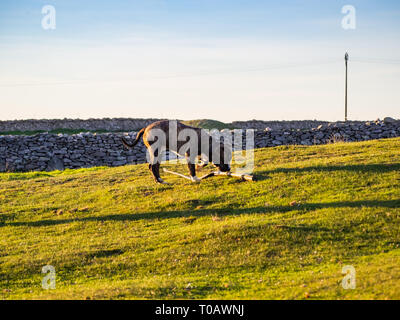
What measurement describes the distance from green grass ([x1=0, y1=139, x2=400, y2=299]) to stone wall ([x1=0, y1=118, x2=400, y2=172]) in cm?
1228

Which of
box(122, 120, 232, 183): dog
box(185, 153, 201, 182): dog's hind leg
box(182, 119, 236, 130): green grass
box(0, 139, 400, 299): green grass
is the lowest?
box(0, 139, 400, 299): green grass

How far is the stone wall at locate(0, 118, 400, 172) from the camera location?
106ft

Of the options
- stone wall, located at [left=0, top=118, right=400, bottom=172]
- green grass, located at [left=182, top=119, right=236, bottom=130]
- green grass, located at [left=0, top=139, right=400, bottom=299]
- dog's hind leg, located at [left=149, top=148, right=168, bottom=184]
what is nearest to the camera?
green grass, located at [left=0, top=139, right=400, bottom=299]

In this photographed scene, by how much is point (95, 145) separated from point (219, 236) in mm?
22631

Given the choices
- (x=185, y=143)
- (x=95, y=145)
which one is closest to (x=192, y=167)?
(x=185, y=143)

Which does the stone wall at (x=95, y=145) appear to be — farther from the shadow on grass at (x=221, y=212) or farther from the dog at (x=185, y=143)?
the shadow on grass at (x=221, y=212)

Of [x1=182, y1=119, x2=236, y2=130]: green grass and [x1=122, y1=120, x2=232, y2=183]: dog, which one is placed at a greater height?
[x1=182, y1=119, x2=236, y2=130]: green grass

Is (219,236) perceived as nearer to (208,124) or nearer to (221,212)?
(221,212)

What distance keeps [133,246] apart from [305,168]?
7.73 metres

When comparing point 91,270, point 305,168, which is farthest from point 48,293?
point 305,168

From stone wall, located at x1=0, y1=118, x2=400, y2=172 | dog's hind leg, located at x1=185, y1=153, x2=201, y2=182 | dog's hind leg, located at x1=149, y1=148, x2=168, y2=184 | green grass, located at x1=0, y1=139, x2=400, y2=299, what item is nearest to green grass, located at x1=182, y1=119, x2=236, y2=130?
stone wall, located at x1=0, y1=118, x2=400, y2=172

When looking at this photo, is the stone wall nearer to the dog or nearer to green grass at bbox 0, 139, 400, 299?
green grass at bbox 0, 139, 400, 299

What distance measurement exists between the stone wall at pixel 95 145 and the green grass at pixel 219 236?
1228 centimetres
